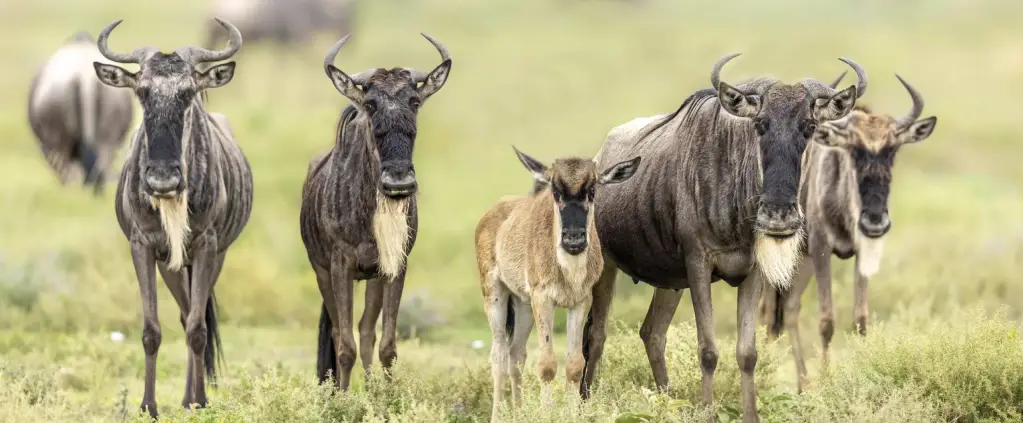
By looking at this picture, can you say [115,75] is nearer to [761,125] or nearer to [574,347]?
[574,347]

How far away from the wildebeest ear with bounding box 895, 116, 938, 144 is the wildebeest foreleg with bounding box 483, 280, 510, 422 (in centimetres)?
383

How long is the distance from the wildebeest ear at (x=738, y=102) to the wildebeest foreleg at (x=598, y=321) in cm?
171

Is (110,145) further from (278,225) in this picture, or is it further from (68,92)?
(278,225)

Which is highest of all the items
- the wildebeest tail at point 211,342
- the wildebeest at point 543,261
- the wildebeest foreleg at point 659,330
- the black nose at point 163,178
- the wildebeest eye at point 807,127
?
the wildebeest eye at point 807,127

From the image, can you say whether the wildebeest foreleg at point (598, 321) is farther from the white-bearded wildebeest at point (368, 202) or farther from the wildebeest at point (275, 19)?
the wildebeest at point (275, 19)

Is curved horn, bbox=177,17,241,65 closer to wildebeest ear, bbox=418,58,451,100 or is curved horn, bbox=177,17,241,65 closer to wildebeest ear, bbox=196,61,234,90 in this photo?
wildebeest ear, bbox=196,61,234,90

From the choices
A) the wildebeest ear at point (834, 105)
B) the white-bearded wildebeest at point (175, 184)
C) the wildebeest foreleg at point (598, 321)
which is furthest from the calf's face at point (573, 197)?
the white-bearded wildebeest at point (175, 184)

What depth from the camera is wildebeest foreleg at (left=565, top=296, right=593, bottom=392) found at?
26.1ft

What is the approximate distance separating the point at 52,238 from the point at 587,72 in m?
12.6

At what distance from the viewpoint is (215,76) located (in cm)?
914

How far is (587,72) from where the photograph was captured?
25.7 m

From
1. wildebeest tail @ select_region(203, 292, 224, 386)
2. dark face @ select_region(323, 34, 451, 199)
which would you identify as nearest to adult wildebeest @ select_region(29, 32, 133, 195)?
wildebeest tail @ select_region(203, 292, 224, 386)

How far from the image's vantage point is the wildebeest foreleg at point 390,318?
8930 millimetres

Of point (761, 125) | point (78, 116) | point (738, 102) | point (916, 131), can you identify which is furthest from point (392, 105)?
point (78, 116)
